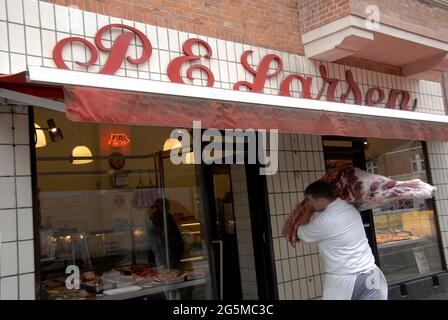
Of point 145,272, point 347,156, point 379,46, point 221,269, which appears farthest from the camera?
point 347,156

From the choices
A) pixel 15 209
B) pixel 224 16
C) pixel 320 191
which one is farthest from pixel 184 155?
pixel 15 209

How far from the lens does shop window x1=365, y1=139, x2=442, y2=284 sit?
8.95 meters

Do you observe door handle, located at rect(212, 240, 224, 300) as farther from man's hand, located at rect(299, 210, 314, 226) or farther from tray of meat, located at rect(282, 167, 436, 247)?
man's hand, located at rect(299, 210, 314, 226)

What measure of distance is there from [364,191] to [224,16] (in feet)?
10.2

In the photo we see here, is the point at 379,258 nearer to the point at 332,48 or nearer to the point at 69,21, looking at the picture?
the point at 332,48

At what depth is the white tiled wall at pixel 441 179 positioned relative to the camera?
9.94m

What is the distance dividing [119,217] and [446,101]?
24.9 feet

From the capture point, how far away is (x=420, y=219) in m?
9.77

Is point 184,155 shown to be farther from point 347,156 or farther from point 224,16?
point 347,156

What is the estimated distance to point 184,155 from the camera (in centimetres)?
691

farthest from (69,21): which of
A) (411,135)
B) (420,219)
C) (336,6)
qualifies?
(420,219)

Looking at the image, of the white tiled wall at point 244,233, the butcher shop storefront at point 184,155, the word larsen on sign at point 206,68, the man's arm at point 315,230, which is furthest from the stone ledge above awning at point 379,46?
the man's arm at point 315,230

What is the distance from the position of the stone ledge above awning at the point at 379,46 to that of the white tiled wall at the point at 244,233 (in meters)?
2.17

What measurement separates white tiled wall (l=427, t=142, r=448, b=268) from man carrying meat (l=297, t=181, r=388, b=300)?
5.59 meters
